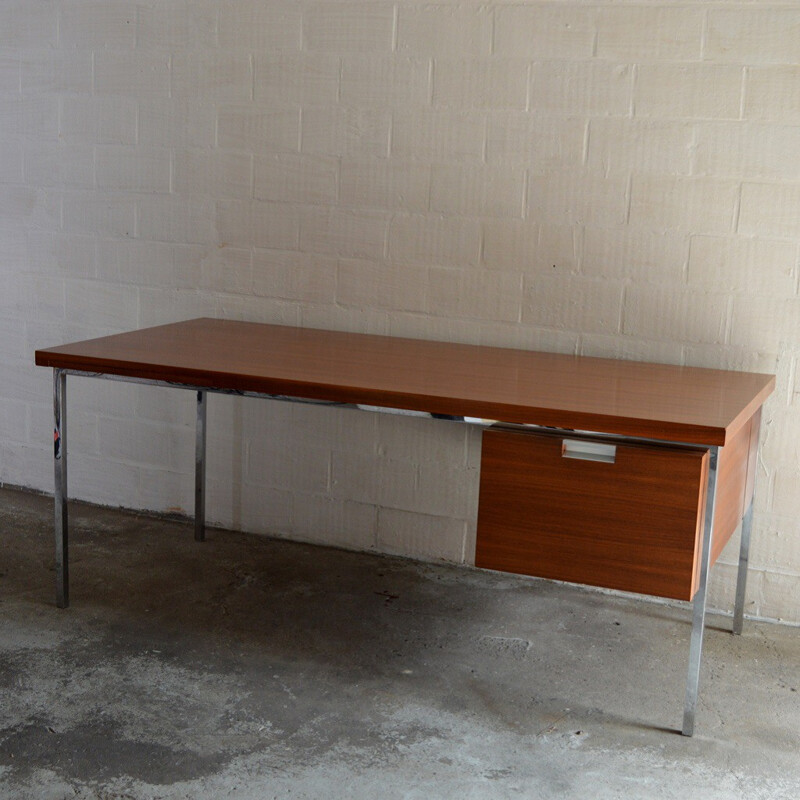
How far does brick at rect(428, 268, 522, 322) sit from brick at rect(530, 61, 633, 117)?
0.48 meters

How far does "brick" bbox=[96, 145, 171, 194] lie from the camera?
3.31m

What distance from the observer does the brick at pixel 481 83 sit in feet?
9.35

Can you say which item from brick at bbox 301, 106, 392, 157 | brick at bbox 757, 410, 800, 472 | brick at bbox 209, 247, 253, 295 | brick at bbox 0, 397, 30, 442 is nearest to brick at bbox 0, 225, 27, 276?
brick at bbox 0, 397, 30, 442

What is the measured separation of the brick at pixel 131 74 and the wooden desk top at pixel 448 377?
32.6 inches

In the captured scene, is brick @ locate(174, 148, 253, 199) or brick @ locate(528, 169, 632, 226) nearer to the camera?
brick @ locate(528, 169, 632, 226)

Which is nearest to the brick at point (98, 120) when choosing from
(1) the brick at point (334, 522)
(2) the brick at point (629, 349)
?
(1) the brick at point (334, 522)

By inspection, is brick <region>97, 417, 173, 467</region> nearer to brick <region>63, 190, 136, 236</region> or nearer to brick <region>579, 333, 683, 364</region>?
brick <region>63, 190, 136, 236</region>

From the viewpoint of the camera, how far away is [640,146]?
276 centimetres

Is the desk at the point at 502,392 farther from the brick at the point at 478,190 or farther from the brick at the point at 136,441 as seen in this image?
the brick at the point at 136,441

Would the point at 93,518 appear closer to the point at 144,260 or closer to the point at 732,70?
the point at 144,260

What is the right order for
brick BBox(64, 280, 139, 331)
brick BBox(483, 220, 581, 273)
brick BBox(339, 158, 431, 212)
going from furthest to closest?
brick BBox(64, 280, 139, 331) < brick BBox(339, 158, 431, 212) < brick BBox(483, 220, 581, 273)

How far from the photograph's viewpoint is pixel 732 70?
2.64 meters

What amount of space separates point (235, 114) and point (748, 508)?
189 centimetres

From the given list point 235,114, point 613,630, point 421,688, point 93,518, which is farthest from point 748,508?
point 93,518
